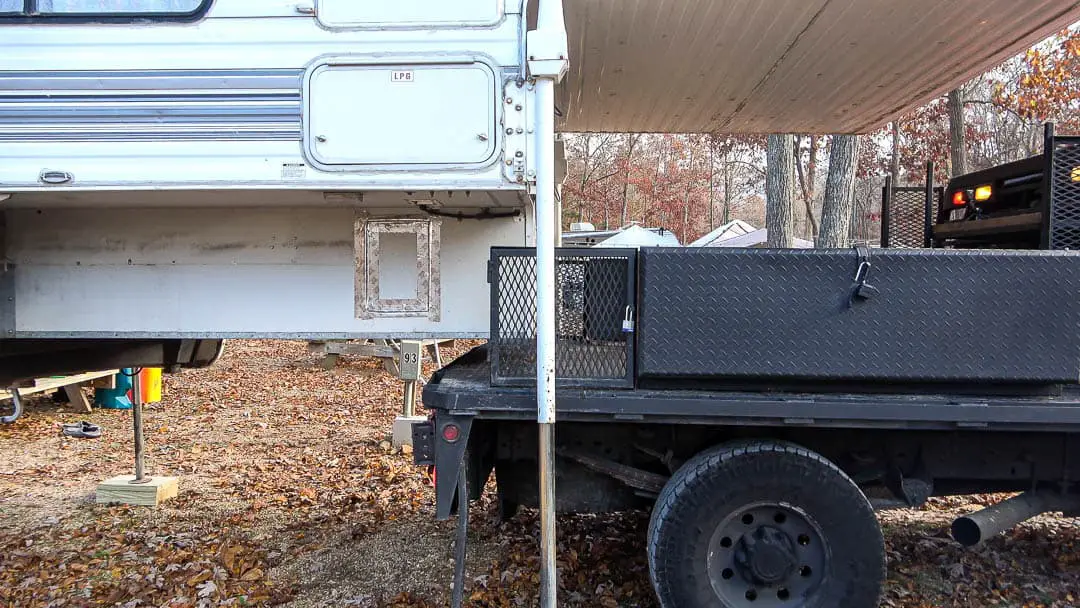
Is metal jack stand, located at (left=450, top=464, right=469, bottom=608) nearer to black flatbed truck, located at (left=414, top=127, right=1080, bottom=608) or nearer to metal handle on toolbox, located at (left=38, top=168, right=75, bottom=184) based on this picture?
black flatbed truck, located at (left=414, top=127, right=1080, bottom=608)

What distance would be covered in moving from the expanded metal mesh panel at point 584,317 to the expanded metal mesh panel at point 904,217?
2798mm

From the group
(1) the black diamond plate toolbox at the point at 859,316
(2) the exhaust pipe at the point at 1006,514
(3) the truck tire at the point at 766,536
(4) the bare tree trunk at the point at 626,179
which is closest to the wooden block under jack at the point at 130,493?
(3) the truck tire at the point at 766,536

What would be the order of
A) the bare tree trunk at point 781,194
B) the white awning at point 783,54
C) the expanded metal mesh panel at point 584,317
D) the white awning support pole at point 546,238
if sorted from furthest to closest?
the bare tree trunk at point 781,194 → the white awning at point 783,54 → the expanded metal mesh panel at point 584,317 → the white awning support pole at point 546,238

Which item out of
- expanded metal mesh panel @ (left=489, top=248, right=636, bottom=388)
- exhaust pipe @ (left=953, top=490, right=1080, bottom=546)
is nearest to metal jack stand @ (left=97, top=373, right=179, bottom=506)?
expanded metal mesh panel @ (left=489, top=248, right=636, bottom=388)

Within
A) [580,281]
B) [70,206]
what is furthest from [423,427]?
[70,206]

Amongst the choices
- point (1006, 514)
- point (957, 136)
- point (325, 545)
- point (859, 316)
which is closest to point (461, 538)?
point (325, 545)

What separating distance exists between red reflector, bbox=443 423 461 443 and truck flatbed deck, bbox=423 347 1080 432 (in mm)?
80

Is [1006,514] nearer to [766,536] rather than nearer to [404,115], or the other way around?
[766,536]

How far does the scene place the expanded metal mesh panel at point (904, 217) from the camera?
4.79 metres

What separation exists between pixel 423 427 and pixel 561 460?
27.1 inches

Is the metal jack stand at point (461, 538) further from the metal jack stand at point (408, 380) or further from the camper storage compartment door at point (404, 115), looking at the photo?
the metal jack stand at point (408, 380)

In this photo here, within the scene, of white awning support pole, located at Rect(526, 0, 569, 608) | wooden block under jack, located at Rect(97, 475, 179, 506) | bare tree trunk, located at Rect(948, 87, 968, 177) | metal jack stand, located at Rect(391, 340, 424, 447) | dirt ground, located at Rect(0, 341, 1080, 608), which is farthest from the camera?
bare tree trunk, located at Rect(948, 87, 968, 177)

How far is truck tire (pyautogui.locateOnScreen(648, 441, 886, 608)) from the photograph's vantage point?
8.98 ft

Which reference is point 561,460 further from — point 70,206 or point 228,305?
point 70,206
